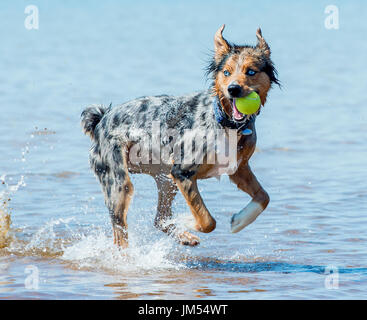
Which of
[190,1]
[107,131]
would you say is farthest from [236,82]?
[190,1]

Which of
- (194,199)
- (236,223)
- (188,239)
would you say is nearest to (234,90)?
(194,199)

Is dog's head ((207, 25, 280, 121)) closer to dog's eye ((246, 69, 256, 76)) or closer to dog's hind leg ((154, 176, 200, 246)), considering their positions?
dog's eye ((246, 69, 256, 76))

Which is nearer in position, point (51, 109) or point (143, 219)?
point (143, 219)

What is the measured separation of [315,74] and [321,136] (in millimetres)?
6349

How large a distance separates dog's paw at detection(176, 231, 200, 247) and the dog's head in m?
1.33

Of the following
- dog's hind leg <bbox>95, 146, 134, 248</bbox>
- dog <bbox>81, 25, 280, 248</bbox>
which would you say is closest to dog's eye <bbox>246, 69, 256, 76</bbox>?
dog <bbox>81, 25, 280, 248</bbox>

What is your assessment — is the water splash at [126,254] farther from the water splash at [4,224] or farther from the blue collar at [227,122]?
the blue collar at [227,122]

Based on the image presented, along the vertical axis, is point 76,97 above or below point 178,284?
above

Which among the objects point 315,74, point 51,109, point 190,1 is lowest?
point 51,109

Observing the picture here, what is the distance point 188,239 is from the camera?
7.62 meters

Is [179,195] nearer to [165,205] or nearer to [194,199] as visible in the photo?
[165,205]

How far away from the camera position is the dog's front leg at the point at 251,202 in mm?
7055

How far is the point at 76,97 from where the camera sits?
15.7 m
